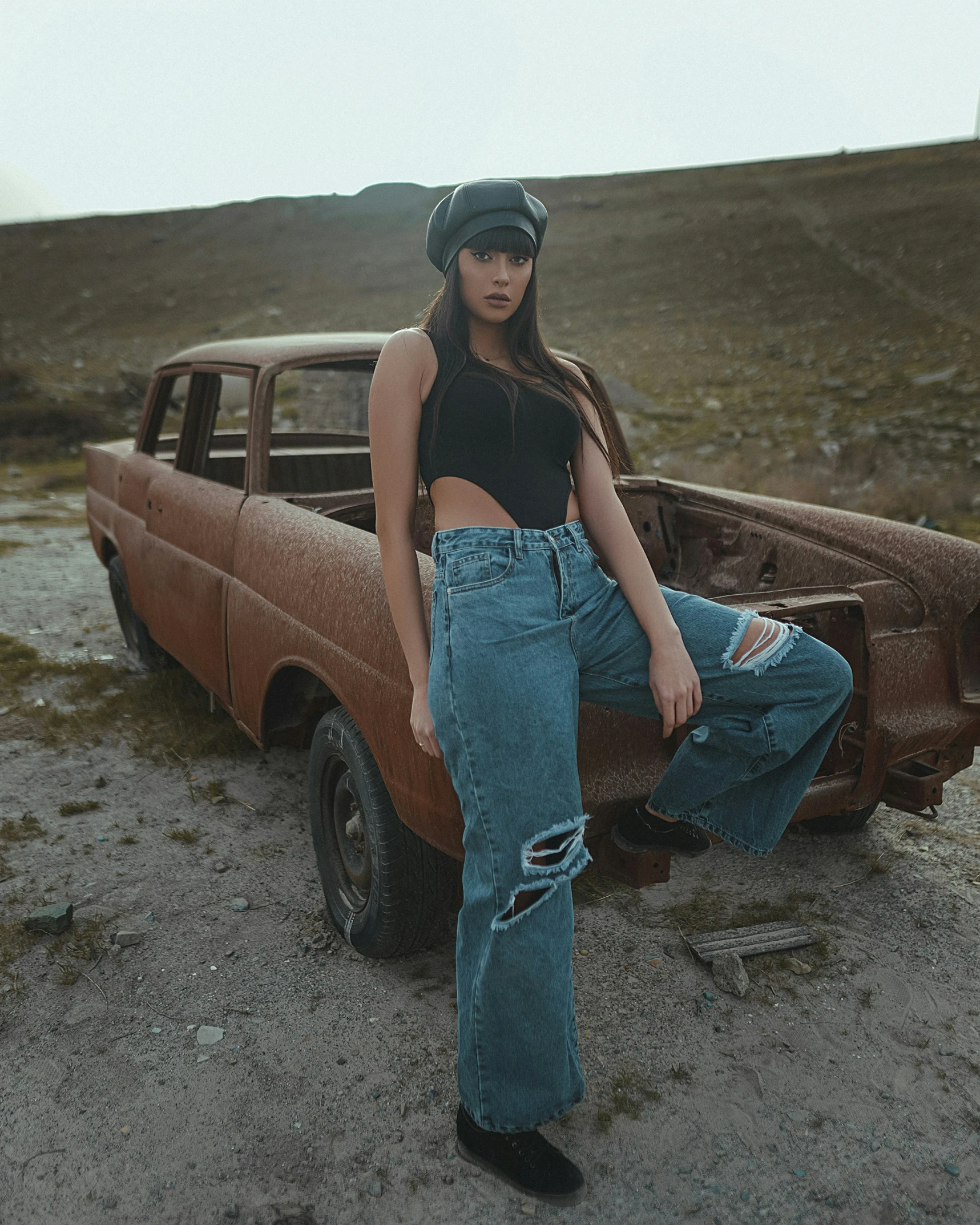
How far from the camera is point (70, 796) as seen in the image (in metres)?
3.52

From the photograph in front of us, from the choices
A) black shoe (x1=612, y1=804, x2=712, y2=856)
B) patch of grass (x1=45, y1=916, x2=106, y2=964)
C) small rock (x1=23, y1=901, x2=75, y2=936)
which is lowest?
patch of grass (x1=45, y1=916, x2=106, y2=964)

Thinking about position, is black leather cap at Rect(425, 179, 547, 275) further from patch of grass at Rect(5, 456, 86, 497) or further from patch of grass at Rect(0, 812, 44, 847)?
patch of grass at Rect(5, 456, 86, 497)

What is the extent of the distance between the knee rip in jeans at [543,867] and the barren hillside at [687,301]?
6246mm

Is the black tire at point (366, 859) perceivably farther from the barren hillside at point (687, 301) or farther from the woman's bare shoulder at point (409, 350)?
the barren hillside at point (687, 301)

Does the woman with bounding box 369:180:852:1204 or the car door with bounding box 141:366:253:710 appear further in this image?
the car door with bounding box 141:366:253:710

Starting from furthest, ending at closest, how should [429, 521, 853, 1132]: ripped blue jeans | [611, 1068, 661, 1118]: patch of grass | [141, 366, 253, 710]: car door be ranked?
[141, 366, 253, 710]: car door
[611, 1068, 661, 1118]: patch of grass
[429, 521, 853, 1132]: ripped blue jeans

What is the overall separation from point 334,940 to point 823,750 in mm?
1467

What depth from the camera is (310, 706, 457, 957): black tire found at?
2371mm

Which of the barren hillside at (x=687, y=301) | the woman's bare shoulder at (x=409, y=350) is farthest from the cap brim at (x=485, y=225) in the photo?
the barren hillside at (x=687, y=301)

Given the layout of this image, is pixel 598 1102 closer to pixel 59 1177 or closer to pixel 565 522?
pixel 59 1177

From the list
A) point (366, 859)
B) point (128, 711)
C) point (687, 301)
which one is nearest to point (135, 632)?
point (128, 711)

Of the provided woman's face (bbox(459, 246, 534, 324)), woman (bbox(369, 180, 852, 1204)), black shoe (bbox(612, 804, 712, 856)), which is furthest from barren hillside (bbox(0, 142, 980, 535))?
woman's face (bbox(459, 246, 534, 324))

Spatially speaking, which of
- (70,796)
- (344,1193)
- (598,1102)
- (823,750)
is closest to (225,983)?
(344,1193)

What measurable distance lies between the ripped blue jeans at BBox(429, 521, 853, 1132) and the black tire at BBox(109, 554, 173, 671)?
3271 millimetres
